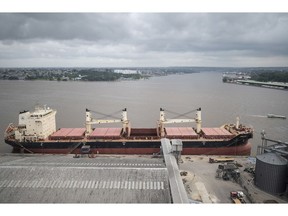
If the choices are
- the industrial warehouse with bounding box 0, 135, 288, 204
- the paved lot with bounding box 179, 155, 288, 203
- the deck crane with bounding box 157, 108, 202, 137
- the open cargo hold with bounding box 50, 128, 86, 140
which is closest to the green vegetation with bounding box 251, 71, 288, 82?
the deck crane with bounding box 157, 108, 202, 137

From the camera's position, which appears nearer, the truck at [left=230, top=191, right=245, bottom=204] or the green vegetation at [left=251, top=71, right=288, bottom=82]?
the truck at [left=230, top=191, right=245, bottom=204]

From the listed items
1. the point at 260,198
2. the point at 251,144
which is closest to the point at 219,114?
the point at 251,144

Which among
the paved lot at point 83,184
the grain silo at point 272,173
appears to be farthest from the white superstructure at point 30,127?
the grain silo at point 272,173

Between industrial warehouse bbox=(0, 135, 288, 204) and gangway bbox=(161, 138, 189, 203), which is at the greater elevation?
gangway bbox=(161, 138, 189, 203)

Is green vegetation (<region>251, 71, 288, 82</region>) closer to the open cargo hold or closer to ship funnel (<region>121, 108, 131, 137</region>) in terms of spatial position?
ship funnel (<region>121, 108, 131, 137</region>)

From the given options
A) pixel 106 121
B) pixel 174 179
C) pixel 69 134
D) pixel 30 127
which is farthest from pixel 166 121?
pixel 174 179
